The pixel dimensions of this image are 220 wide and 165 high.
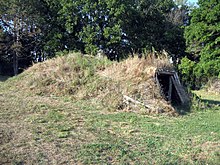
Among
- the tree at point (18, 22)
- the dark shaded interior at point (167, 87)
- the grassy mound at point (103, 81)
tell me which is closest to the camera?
the grassy mound at point (103, 81)

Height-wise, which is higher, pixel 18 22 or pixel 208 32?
pixel 18 22

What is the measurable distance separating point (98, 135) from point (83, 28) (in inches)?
703

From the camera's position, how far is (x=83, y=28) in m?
22.2

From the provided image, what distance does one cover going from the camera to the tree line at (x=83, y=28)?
2127 cm

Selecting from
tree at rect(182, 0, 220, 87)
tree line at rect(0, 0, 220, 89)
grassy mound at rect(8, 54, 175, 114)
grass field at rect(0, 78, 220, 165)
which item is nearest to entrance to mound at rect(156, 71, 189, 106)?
grassy mound at rect(8, 54, 175, 114)

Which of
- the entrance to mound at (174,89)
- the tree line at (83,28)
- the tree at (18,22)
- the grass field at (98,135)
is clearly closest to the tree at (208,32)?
the entrance to mound at (174,89)

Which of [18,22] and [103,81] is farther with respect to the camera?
[18,22]

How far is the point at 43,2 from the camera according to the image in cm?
2328

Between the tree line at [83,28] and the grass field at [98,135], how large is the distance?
42.9 feet

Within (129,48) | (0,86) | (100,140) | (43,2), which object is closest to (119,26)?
(129,48)

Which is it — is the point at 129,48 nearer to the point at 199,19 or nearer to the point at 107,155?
the point at 199,19

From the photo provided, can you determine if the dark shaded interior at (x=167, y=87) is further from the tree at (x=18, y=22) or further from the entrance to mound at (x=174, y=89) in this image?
Answer: the tree at (x=18, y=22)

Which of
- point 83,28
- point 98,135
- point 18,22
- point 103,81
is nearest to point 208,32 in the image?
point 103,81

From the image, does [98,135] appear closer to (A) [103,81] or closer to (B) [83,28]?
(A) [103,81]
